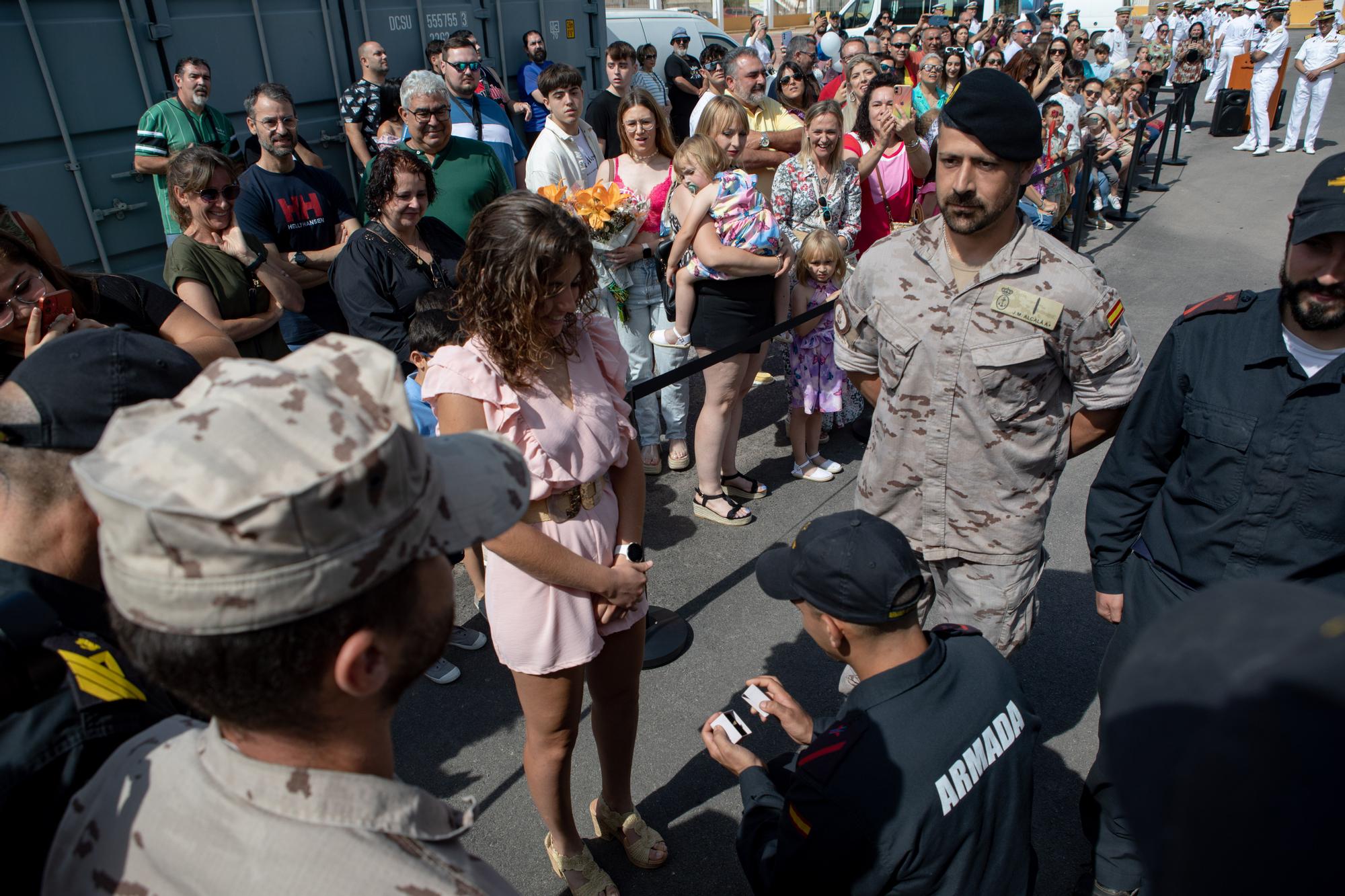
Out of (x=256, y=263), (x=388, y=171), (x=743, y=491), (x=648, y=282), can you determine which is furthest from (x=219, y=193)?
(x=743, y=491)

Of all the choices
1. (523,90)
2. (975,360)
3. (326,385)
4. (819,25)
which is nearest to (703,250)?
(975,360)

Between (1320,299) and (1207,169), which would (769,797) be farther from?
(1207,169)

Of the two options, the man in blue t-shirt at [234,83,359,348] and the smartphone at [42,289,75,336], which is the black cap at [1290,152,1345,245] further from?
the man in blue t-shirt at [234,83,359,348]

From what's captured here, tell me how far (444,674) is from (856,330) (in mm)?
2157

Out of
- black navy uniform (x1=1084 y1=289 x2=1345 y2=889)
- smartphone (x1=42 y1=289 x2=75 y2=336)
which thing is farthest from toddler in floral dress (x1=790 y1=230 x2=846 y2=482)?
smartphone (x1=42 y1=289 x2=75 y2=336)

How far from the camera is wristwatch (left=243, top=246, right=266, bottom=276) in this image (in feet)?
12.9

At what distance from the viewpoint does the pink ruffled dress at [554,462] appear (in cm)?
210

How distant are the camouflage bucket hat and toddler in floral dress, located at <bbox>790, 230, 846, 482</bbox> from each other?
412 cm

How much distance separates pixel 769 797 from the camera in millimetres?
1902

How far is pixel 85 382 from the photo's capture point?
1360 mm

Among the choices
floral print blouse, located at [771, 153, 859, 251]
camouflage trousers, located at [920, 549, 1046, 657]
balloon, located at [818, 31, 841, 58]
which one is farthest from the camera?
balloon, located at [818, 31, 841, 58]

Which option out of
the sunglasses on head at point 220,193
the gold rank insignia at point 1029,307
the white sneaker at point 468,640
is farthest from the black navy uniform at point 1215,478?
the sunglasses on head at point 220,193

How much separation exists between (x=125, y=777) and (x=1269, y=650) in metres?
1.19

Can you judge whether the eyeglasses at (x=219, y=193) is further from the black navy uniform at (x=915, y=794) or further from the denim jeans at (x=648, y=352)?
the black navy uniform at (x=915, y=794)
